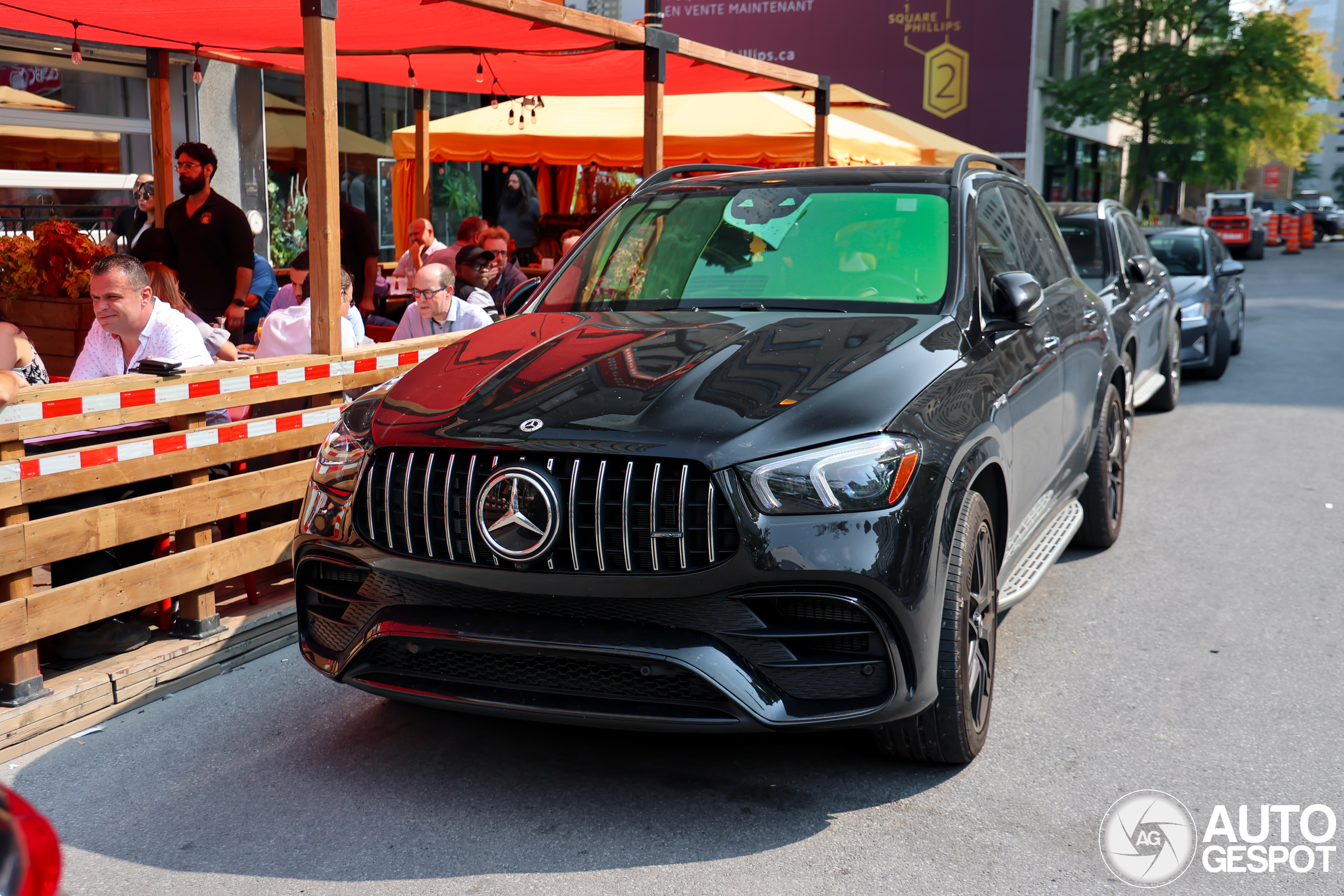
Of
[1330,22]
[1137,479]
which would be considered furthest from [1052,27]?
[1330,22]

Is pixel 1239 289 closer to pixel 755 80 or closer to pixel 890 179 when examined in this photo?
pixel 755 80

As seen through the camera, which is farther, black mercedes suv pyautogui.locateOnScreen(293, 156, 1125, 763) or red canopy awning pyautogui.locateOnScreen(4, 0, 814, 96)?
red canopy awning pyautogui.locateOnScreen(4, 0, 814, 96)

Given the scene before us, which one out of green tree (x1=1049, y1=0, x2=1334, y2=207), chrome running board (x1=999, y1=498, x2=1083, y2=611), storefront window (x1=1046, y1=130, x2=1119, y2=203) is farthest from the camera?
storefront window (x1=1046, y1=130, x2=1119, y2=203)

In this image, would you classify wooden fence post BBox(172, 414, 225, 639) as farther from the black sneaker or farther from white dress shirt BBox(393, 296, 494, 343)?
white dress shirt BBox(393, 296, 494, 343)

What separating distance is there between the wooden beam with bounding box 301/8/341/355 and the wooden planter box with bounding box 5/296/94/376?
2674mm

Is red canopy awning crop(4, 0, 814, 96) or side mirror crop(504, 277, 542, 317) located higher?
red canopy awning crop(4, 0, 814, 96)

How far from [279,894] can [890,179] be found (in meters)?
3.18

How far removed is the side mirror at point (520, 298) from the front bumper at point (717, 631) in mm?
1883

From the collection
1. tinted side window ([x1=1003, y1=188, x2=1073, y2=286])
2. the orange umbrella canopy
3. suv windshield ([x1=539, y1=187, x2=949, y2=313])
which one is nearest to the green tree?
the orange umbrella canopy

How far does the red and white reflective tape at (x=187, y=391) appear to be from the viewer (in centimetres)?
404

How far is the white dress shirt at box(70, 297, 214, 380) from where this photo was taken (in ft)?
17.1

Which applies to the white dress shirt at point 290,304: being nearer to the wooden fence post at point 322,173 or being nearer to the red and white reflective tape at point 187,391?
the red and white reflective tape at point 187,391

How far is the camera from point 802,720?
125 inches

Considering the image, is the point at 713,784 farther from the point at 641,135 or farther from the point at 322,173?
the point at 641,135
